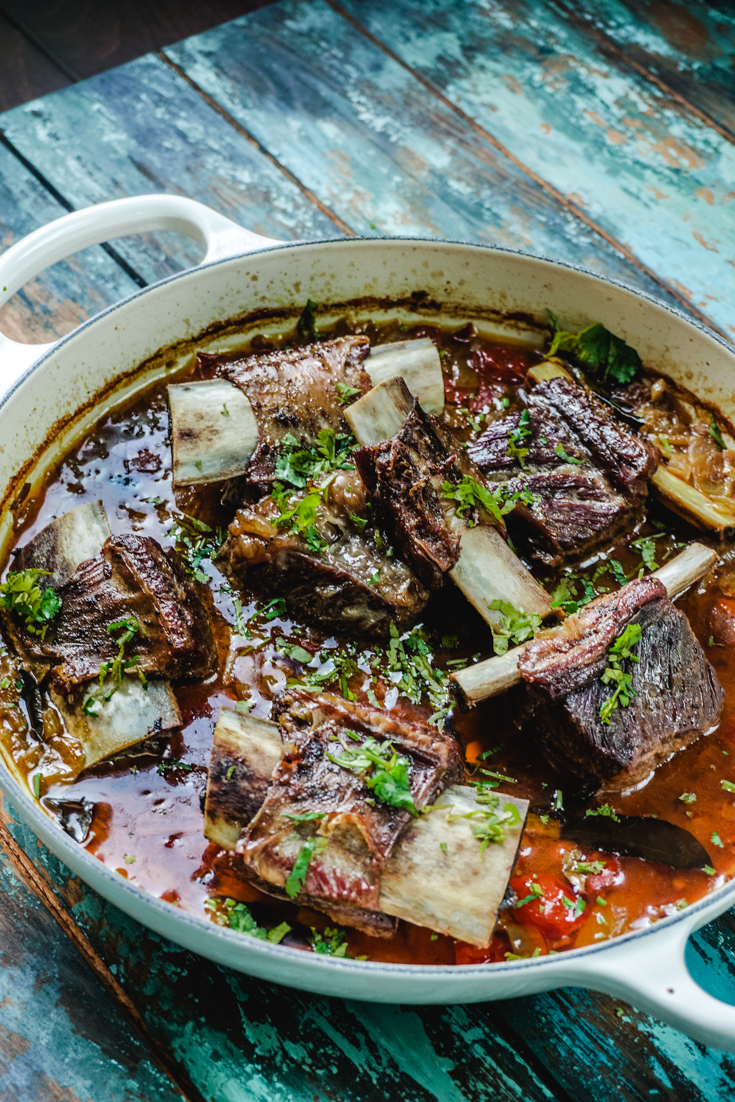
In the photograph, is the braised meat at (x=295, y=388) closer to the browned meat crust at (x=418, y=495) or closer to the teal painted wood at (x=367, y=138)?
the browned meat crust at (x=418, y=495)

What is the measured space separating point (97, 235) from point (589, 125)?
252 centimetres

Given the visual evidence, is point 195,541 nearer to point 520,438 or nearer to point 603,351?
point 520,438

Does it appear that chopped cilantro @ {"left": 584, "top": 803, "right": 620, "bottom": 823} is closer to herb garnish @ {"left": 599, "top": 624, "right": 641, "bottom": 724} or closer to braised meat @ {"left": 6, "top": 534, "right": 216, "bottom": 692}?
herb garnish @ {"left": 599, "top": 624, "right": 641, "bottom": 724}

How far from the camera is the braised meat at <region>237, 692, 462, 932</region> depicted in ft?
7.25

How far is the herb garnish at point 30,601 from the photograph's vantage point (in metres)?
2.69

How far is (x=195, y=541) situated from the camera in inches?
118

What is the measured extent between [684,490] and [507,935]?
1.59 meters

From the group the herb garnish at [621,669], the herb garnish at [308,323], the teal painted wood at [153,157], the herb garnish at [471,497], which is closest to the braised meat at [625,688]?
the herb garnish at [621,669]

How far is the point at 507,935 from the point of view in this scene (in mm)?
2381

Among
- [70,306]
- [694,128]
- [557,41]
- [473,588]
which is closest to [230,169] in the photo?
[70,306]

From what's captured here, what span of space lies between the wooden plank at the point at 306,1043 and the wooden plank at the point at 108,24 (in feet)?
13.4

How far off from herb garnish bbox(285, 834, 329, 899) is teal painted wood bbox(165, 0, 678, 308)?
2.67 metres

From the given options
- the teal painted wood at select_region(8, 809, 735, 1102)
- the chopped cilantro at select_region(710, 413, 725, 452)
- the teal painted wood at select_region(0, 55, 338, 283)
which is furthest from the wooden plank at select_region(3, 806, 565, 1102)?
the teal painted wood at select_region(0, 55, 338, 283)

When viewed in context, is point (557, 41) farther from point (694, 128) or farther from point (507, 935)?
point (507, 935)
